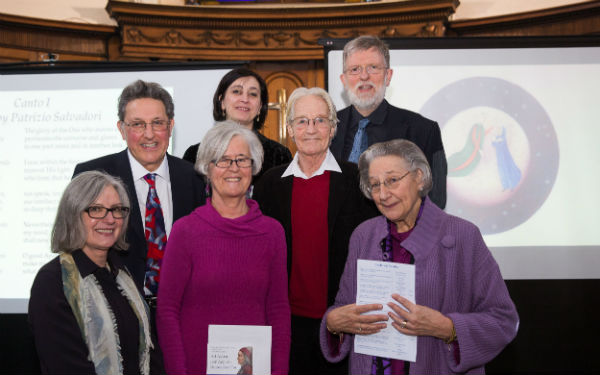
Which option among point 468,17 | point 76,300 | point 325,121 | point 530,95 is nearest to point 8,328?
point 76,300

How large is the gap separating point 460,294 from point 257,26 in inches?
200

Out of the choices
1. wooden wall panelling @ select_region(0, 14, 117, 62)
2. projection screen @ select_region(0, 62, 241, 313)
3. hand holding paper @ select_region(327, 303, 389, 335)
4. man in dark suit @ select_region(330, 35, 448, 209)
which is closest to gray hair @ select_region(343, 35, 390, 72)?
man in dark suit @ select_region(330, 35, 448, 209)

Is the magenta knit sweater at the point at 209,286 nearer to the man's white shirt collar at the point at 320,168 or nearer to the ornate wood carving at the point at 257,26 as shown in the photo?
the man's white shirt collar at the point at 320,168

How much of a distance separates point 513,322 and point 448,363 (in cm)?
25

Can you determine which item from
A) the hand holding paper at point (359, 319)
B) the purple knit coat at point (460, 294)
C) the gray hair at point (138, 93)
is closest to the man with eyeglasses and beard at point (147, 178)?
the gray hair at point (138, 93)

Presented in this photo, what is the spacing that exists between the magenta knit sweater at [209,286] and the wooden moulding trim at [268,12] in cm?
466

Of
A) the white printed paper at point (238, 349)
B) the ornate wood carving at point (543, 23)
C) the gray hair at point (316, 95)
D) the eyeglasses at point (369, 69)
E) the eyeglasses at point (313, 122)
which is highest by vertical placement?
the ornate wood carving at point (543, 23)

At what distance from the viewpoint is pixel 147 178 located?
2338mm

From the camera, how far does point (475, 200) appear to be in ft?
12.0

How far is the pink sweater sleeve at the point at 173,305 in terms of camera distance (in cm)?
178

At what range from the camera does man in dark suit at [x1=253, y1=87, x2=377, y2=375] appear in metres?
2.20

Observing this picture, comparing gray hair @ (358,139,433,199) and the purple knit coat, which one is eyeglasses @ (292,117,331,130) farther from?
the purple knit coat

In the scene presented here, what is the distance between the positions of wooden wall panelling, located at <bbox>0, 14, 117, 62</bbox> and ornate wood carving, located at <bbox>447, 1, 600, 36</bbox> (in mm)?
4030

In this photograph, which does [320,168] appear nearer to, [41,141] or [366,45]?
[366,45]
